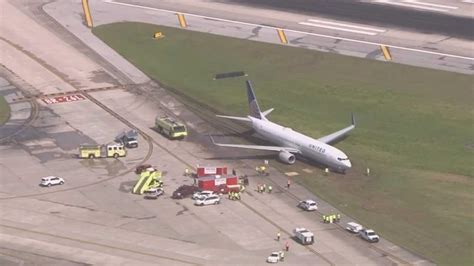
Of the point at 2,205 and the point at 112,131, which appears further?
the point at 112,131

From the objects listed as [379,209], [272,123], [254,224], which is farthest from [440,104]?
[254,224]

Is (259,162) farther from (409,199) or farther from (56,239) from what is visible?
(56,239)

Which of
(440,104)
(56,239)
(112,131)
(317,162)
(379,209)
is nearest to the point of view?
(56,239)

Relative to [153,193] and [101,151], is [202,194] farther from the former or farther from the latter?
[101,151]

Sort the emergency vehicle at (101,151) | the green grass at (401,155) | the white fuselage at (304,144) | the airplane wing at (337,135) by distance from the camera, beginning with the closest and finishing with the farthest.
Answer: the green grass at (401,155) → the white fuselage at (304,144) → the emergency vehicle at (101,151) → the airplane wing at (337,135)

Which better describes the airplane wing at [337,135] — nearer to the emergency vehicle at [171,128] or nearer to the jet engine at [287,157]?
the jet engine at [287,157]

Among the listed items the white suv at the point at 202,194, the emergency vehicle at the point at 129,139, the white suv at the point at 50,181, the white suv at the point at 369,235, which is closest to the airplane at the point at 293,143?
the emergency vehicle at the point at 129,139

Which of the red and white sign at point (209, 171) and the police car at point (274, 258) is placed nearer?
the police car at point (274, 258)

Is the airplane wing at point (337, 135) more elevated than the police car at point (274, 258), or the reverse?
the airplane wing at point (337, 135)

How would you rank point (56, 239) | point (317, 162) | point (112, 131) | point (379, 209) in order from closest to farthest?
1. point (56, 239)
2. point (379, 209)
3. point (317, 162)
4. point (112, 131)
